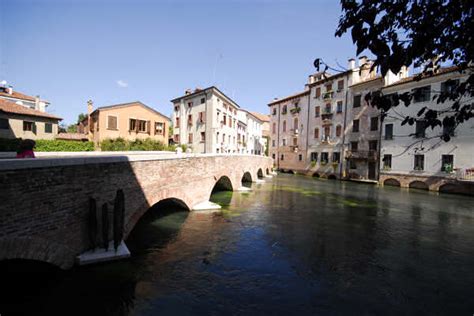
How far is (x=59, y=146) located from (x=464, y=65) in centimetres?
2974

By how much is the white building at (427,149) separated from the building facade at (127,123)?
2666 cm

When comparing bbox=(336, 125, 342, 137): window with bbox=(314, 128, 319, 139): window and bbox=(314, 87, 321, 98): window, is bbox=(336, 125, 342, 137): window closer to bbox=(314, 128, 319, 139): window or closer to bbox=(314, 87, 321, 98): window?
bbox=(314, 128, 319, 139): window

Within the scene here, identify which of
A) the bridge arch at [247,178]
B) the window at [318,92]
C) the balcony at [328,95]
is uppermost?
the window at [318,92]

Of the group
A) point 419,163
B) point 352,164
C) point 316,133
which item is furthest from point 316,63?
point 316,133

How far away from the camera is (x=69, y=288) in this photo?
6598 mm

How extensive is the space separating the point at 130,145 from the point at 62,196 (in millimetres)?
24781

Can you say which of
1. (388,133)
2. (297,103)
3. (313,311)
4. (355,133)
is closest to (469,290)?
(313,311)

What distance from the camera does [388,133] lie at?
2992 centimetres

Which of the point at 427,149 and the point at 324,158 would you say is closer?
the point at 427,149

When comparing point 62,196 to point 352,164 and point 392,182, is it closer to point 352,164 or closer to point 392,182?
point 392,182

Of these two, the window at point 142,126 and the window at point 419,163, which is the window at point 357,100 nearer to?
the window at point 419,163

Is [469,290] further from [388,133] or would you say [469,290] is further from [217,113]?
[217,113]

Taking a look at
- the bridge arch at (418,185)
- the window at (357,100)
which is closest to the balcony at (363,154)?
the bridge arch at (418,185)

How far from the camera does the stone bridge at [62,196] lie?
5.29 metres
